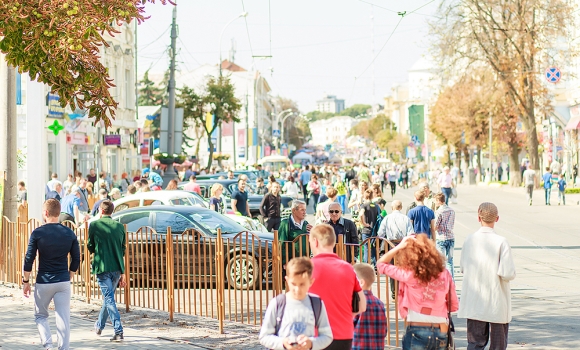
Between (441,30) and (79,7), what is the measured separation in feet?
129

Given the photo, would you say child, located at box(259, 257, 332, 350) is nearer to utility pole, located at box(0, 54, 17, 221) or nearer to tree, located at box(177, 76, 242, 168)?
utility pole, located at box(0, 54, 17, 221)

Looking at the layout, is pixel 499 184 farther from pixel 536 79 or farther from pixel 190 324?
pixel 190 324

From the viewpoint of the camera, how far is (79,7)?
31.8 ft

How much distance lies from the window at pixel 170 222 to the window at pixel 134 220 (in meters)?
0.20

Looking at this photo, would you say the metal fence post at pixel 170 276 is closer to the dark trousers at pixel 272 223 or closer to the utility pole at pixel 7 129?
the utility pole at pixel 7 129

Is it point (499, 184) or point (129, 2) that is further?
point (499, 184)

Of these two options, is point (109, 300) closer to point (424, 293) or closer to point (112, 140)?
point (424, 293)

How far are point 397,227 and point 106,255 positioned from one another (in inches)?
196

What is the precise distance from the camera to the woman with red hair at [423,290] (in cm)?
655

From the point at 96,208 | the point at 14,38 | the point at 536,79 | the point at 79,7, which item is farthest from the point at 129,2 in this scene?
the point at 536,79

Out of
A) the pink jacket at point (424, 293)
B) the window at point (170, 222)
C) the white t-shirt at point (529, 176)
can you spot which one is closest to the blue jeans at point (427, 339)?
the pink jacket at point (424, 293)

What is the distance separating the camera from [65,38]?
989cm

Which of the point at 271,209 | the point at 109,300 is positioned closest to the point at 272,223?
the point at 271,209

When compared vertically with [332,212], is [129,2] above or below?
above
